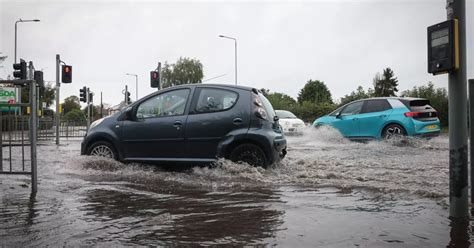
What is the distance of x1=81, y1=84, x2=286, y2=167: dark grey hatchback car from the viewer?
7102 millimetres

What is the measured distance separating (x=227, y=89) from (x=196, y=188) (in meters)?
2.08

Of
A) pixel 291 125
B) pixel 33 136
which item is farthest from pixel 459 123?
pixel 291 125

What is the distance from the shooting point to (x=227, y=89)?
7496mm

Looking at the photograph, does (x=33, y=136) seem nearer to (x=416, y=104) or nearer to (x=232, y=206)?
(x=232, y=206)

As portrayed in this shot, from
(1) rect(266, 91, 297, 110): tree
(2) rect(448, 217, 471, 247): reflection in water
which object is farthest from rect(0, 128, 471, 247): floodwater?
(1) rect(266, 91, 297, 110): tree

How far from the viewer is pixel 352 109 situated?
46.2ft

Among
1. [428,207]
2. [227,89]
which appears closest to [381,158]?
[227,89]

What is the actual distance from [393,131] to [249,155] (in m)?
7.11

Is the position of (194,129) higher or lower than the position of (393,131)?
higher

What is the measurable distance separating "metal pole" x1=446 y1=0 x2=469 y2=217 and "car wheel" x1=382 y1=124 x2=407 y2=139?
28.4ft

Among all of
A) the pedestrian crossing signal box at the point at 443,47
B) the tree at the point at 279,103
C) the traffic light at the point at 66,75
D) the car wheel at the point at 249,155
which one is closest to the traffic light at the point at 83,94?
the traffic light at the point at 66,75

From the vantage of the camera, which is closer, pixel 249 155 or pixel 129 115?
pixel 249 155

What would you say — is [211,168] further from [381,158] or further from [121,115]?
[381,158]

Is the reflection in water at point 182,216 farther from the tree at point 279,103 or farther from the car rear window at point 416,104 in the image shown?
the tree at point 279,103
